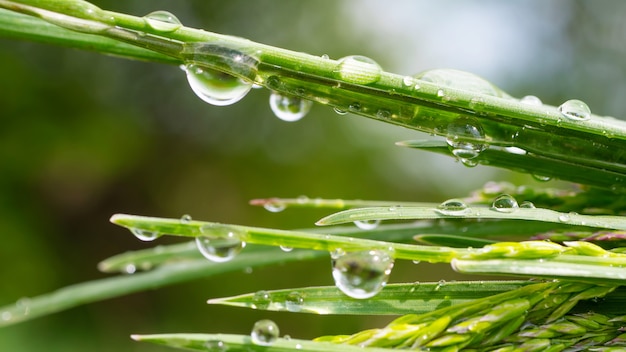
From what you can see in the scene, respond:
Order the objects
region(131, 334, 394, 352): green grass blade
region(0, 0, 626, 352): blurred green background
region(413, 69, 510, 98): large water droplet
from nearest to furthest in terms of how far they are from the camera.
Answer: region(131, 334, 394, 352): green grass blade
region(413, 69, 510, 98): large water droplet
region(0, 0, 626, 352): blurred green background

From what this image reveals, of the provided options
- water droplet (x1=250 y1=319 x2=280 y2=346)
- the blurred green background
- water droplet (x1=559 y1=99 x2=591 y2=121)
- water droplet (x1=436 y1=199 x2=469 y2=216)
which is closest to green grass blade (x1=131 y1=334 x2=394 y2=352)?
water droplet (x1=250 y1=319 x2=280 y2=346)

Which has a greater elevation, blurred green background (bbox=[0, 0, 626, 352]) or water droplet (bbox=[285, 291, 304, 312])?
blurred green background (bbox=[0, 0, 626, 352])

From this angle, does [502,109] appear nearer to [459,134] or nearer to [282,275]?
[459,134]

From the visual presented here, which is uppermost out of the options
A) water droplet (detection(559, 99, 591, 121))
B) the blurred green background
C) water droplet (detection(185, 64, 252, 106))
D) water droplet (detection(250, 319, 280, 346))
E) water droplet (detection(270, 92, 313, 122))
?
the blurred green background

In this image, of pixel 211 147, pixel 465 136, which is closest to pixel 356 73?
pixel 465 136

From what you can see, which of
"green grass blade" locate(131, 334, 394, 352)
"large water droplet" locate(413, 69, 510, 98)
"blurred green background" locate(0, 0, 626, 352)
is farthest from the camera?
"blurred green background" locate(0, 0, 626, 352)

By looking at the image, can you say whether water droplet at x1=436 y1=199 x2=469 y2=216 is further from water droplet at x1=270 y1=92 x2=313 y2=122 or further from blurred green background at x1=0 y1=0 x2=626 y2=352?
blurred green background at x1=0 y1=0 x2=626 y2=352

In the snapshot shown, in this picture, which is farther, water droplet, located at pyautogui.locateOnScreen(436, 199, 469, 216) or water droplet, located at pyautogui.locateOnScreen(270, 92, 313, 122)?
water droplet, located at pyautogui.locateOnScreen(270, 92, 313, 122)
